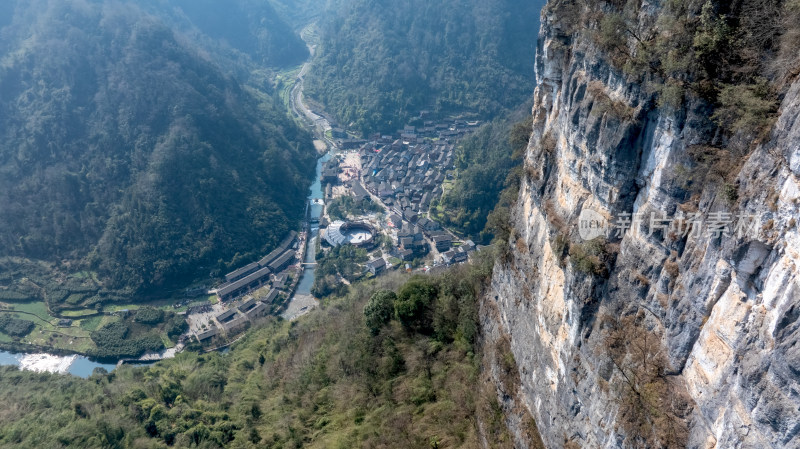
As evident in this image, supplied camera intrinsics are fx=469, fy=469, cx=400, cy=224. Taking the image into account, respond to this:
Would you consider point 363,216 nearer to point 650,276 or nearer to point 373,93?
point 373,93

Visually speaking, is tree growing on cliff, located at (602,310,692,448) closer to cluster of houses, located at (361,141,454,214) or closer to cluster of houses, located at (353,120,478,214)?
cluster of houses, located at (353,120,478,214)

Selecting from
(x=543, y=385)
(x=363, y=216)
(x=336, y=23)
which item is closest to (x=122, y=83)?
(x=363, y=216)

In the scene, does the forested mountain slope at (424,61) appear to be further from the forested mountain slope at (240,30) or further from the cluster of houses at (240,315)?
the cluster of houses at (240,315)

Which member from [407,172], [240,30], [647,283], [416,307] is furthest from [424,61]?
[647,283]

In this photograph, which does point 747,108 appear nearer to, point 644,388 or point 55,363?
point 644,388

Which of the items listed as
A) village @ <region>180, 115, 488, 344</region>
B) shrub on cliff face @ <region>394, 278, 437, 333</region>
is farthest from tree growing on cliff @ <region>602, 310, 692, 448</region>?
village @ <region>180, 115, 488, 344</region>

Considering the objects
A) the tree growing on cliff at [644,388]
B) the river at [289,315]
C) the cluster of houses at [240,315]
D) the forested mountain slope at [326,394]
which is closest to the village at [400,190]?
the river at [289,315]
